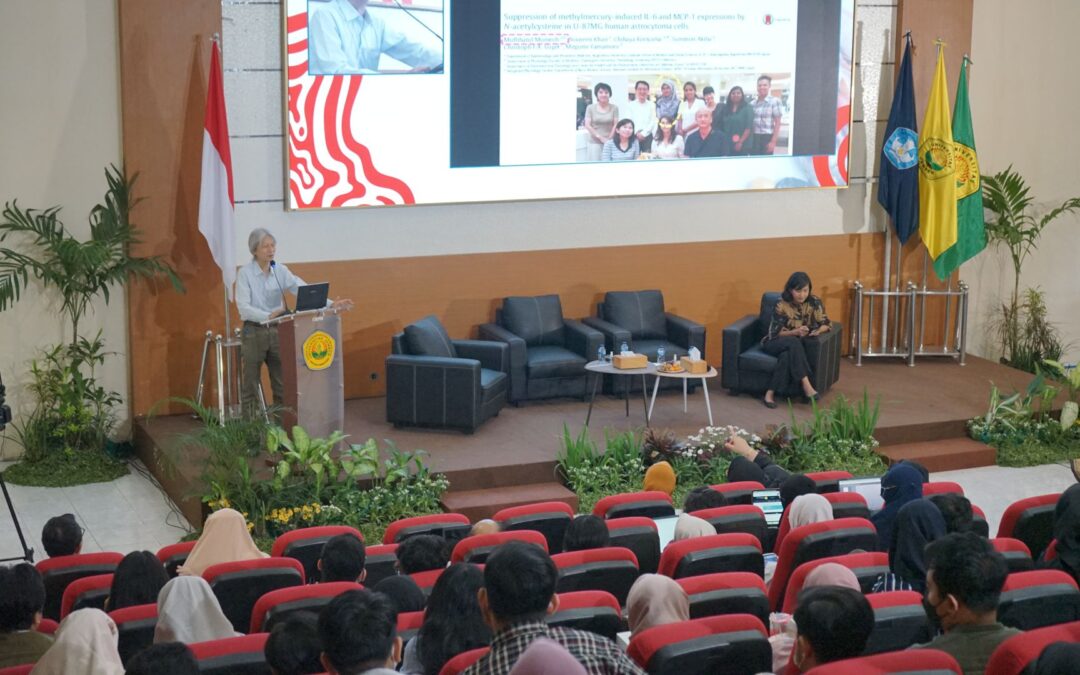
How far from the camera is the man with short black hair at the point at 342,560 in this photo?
4.86 metres

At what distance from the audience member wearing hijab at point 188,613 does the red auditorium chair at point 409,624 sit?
0.67 meters

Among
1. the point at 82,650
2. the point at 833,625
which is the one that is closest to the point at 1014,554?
the point at 833,625

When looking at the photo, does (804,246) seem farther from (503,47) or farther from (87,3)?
(87,3)

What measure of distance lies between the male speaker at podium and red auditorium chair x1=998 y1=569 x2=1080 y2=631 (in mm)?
4969

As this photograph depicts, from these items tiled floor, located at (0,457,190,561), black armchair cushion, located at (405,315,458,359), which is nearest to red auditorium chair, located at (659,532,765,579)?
tiled floor, located at (0,457,190,561)

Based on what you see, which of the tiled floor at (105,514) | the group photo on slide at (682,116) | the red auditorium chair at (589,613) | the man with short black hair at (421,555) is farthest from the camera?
the group photo on slide at (682,116)

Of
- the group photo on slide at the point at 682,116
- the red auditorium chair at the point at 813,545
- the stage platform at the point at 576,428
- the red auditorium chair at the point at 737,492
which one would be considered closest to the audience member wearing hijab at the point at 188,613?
the red auditorium chair at the point at 813,545

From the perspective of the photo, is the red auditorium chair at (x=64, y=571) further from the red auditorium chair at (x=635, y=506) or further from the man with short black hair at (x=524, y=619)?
the man with short black hair at (x=524, y=619)

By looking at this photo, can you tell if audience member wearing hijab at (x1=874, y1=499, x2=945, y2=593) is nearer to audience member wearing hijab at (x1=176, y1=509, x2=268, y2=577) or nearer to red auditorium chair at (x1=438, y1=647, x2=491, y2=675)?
red auditorium chair at (x1=438, y1=647, x2=491, y2=675)

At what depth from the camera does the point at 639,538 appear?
556cm

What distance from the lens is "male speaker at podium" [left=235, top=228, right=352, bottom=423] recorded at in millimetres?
8297

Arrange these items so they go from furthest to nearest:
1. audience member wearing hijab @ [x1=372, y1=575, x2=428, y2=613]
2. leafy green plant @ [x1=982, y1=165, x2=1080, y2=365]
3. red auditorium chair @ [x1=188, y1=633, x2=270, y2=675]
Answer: leafy green plant @ [x1=982, y1=165, x2=1080, y2=365] → audience member wearing hijab @ [x1=372, y1=575, x2=428, y2=613] → red auditorium chair @ [x1=188, y1=633, x2=270, y2=675]

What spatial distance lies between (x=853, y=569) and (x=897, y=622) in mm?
686

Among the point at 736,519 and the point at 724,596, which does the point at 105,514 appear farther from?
the point at 724,596
